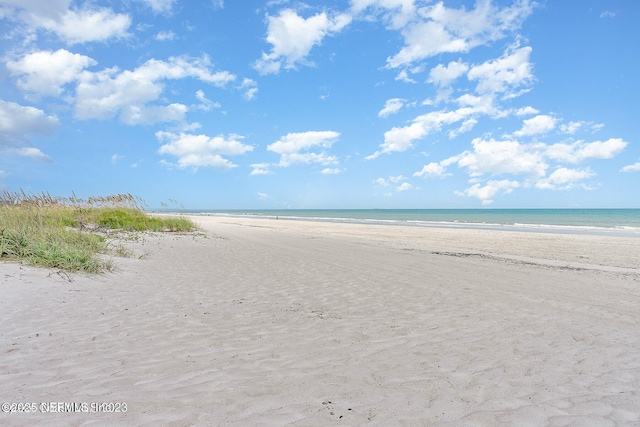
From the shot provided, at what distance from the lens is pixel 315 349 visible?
4.71 metres

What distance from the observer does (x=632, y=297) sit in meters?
8.26

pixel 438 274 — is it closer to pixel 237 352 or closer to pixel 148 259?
pixel 237 352

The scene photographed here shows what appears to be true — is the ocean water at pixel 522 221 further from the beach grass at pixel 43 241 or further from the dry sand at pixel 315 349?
the beach grass at pixel 43 241

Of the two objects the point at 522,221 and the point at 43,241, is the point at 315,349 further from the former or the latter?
the point at 522,221

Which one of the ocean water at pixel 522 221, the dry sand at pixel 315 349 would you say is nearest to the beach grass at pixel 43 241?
the dry sand at pixel 315 349

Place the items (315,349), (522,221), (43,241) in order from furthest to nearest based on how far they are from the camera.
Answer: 1. (522,221)
2. (43,241)
3. (315,349)

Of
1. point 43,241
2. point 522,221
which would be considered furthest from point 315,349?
point 522,221

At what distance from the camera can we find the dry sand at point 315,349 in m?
3.29

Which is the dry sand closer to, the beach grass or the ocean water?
the beach grass

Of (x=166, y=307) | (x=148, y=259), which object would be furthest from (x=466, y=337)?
(x=148, y=259)

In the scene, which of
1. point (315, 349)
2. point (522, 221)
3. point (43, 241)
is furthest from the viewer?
point (522, 221)

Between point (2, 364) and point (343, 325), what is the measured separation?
4.14 metres

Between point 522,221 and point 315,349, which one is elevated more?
point 522,221

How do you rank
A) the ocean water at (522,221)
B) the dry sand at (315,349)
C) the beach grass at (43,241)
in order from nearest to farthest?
the dry sand at (315,349), the beach grass at (43,241), the ocean water at (522,221)
